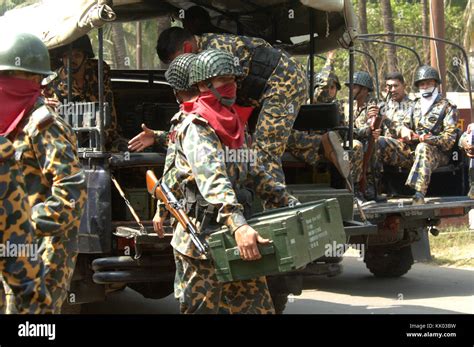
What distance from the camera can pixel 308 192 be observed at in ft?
25.0

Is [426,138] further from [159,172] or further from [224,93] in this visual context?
[224,93]

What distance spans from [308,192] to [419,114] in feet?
10.2

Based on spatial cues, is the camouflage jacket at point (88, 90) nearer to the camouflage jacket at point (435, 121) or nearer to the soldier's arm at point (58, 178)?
the soldier's arm at point (58, 178)

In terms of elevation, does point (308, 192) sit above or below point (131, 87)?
below

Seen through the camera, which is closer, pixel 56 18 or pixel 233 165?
pixel 233 165

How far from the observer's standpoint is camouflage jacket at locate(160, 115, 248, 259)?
498 cm

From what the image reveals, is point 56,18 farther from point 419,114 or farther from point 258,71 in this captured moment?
point 419,114

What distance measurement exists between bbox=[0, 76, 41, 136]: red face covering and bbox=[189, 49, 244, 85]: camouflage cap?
99 centimetres

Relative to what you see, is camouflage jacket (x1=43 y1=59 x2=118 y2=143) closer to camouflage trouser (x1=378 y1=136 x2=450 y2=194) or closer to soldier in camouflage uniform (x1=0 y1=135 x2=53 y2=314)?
camouflage trouser (x1=378 y1=136 x2=450 y2=194)

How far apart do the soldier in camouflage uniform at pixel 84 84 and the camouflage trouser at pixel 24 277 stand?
3535mm

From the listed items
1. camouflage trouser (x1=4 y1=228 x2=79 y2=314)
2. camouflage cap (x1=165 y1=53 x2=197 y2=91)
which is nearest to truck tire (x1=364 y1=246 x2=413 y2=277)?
camouflage cap (x1=165 y1=53 x2=197 y2=91)

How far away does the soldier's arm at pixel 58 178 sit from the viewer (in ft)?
14.9

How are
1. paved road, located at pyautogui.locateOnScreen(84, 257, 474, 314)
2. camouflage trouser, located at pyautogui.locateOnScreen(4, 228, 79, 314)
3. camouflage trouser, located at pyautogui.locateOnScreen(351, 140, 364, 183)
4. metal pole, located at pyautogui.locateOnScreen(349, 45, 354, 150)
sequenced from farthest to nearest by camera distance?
1. camouflage trouser, located at pyautogui.locateOnScreen(351, 140, 364, 183)
2. paved road, located at pyautogui.locateOnScreen(84, 257, 474, 314)
3. metal pole, located at pyautogui.locateOnScreen(349, 45, 354, 150)
4. camouflage trouser, located at pyautogui.locateOnScreen(4, 228, 79, 314)
